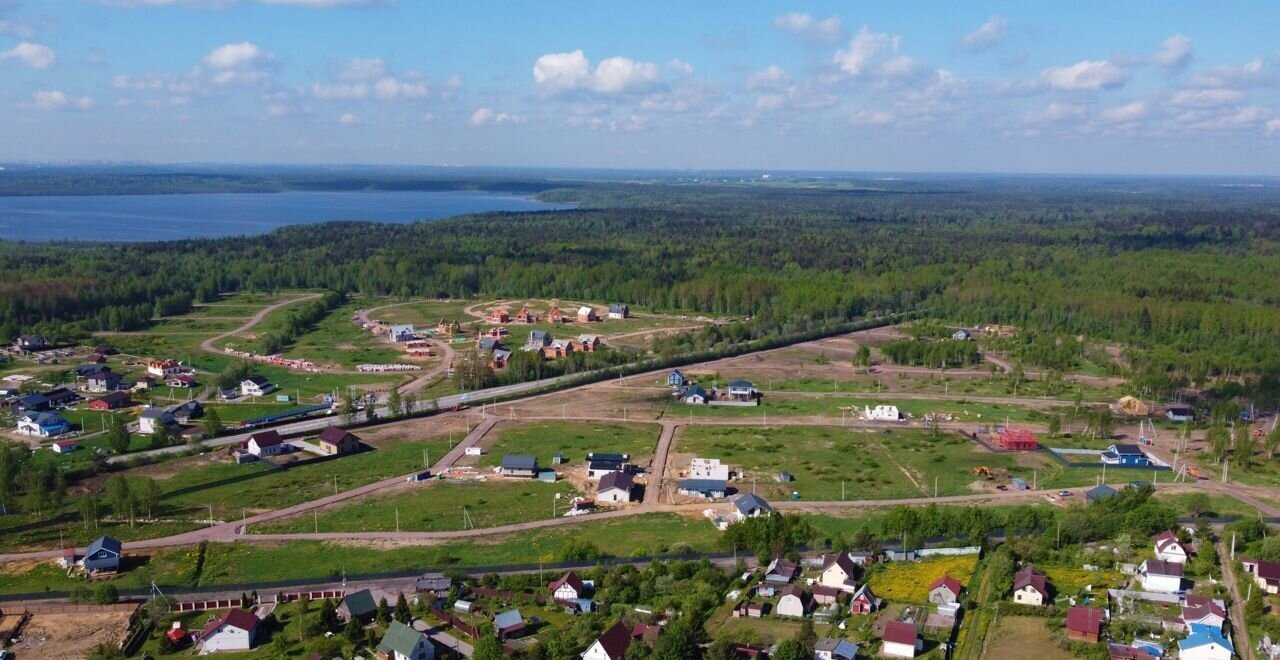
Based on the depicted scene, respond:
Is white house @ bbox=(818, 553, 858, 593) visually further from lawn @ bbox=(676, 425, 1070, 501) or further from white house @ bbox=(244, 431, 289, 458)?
white house @ bbox=(244, 431, 289, 458)

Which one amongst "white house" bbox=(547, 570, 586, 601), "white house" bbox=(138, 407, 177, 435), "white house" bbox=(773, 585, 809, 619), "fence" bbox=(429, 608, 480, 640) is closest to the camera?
"fence" bbox=(429, 608, 480, 640)

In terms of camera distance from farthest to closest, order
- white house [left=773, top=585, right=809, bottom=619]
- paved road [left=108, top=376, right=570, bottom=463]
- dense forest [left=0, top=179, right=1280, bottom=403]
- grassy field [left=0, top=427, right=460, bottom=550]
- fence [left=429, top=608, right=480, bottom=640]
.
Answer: dense forest [left=0, top=179, right=1280, bottom=403]
paved road [left=108, top=376, right=570, bottom=463]
grassy field [left=0, top=427, right=460, bottom=550]
white house [left=773, top=585, right=809, bottom=619]
fence [left=429, top=608, right=480, bottom=640]

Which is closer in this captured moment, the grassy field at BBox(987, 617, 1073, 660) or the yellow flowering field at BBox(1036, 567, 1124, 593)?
the grassy field at BBox(987, 617, 1073, 660)

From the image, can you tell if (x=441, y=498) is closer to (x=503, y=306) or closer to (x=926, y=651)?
(x=926, y=651)

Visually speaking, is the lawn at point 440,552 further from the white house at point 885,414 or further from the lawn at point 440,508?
the white house at point 885,414

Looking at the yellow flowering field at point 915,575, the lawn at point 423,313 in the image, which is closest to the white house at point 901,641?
the yellow flowering field at point 915,575

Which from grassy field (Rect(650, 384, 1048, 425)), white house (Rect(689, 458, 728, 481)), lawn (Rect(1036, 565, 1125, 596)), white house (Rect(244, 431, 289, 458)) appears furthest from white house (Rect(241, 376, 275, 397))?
lawn (Rect(1036, 565, 1125, 596))
